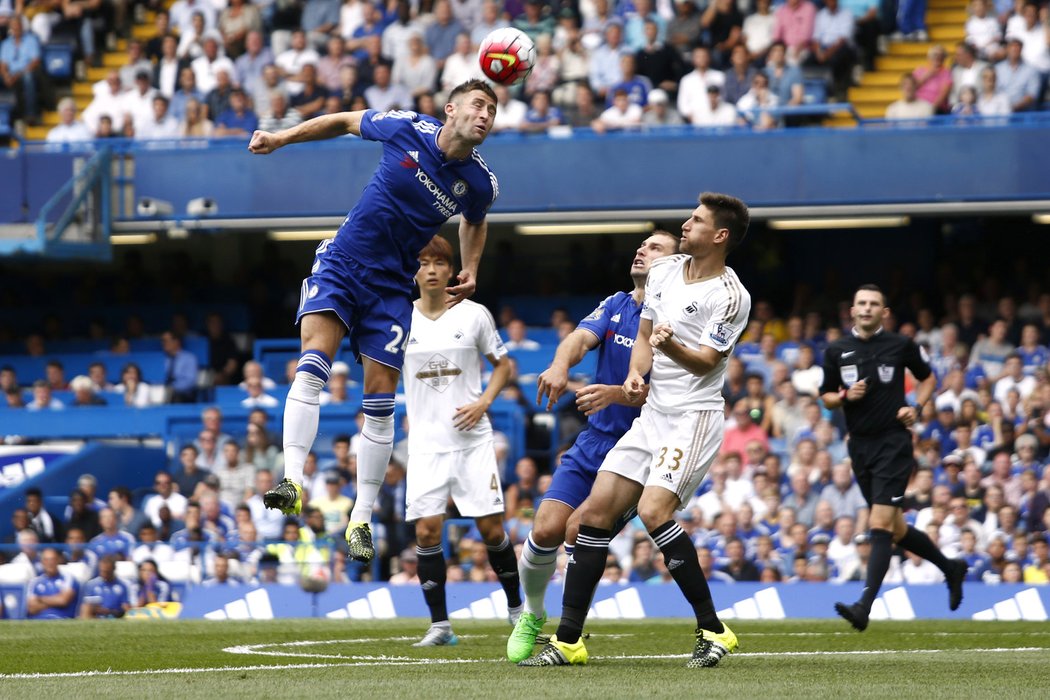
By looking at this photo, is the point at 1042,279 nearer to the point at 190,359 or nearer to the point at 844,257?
the point at 844,257

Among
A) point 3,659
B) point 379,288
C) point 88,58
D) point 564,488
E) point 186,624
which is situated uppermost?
point 88,58

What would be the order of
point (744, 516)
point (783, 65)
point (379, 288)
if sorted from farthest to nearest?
point (783, 65) → point (744, 516) → point (379, 288)

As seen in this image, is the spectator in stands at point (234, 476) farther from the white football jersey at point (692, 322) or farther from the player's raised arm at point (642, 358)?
the white football jersey at point (692, 322)

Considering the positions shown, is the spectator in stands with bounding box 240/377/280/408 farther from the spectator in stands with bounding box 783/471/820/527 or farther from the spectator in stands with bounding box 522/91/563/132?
the spectator in stands with bounding box 783/471/820/527

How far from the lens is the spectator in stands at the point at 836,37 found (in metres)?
19.9

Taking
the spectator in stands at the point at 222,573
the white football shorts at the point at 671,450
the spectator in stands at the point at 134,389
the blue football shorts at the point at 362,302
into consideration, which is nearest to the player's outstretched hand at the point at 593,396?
the white football shorts at the point at 671,450

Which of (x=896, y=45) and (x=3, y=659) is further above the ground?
(x=896, y=45)

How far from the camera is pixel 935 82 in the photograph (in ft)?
63.3

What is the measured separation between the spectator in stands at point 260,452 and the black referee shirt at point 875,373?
26.6 feet

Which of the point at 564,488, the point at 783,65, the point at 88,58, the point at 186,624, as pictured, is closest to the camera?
the point at 564,488

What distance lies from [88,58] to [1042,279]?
44.8 feet

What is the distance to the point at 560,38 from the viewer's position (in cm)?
2100

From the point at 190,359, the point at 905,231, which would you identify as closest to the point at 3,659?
the point at 190,359

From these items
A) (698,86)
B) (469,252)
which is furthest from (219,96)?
(469,252)
